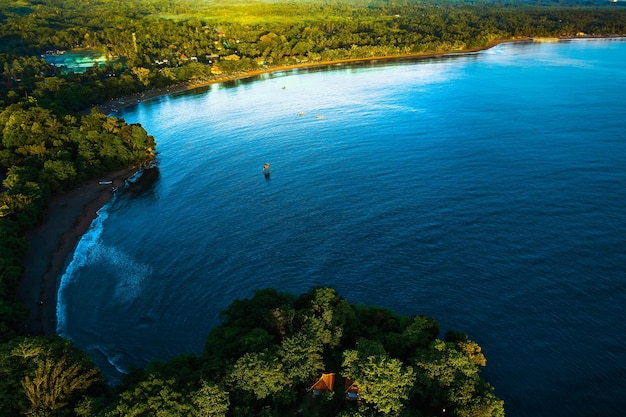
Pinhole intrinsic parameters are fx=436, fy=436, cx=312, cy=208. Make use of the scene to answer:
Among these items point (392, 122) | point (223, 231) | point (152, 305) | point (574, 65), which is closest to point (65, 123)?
point (223, 231)

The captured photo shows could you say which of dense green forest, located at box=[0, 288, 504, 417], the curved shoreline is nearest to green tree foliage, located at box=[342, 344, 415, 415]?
dense green forest, located at box=[0, 288, 504, 417]

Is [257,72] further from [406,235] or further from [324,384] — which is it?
[324,384]

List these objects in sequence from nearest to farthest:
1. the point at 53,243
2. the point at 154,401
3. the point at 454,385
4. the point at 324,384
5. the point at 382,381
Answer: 1. the point at 154,401
2. the point at 382,381
3. the point at 454,385
4. the point at 324,384
5. the point at 53,243

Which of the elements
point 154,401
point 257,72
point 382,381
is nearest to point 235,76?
point 257,72

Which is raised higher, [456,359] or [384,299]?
[456,359]

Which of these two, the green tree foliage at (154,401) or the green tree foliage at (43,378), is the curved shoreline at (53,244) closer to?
the green tree foliage at (43,378)

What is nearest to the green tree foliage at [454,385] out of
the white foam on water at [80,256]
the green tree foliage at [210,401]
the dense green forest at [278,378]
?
the dense green forest at [278,378]

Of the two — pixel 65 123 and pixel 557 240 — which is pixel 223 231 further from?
pixel 65 123
